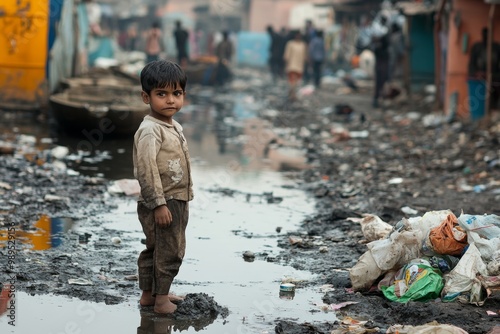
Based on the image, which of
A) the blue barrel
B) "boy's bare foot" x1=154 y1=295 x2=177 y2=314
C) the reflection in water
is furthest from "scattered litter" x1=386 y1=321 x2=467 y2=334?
the blue barrel

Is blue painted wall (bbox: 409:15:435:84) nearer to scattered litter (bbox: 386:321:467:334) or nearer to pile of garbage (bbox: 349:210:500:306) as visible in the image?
pile of garbage (bbox: 349:210:500:306)

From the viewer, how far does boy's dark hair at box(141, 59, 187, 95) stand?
452cm

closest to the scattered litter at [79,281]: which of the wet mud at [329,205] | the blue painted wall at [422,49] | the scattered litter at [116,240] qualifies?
the wet mud at [329,205]

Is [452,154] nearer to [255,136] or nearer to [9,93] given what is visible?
[255,136]

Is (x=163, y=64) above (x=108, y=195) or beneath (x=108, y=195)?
above

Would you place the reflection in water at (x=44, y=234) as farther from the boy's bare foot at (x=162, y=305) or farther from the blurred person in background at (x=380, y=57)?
the blurred person in background at (x=380, y=57)

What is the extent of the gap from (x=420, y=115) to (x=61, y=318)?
1322 centimetres

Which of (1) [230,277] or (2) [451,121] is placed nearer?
(1) [230,277]

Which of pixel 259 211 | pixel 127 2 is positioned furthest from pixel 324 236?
pixel 127 2

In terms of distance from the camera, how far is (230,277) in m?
5.56

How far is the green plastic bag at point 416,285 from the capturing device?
4902 millimetres

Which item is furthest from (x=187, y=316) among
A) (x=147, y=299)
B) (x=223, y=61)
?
(x=223, y=61)

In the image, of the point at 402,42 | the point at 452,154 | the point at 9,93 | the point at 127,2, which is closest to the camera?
the point at 452,154

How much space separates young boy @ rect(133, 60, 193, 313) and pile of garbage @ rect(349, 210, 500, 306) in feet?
3.96
